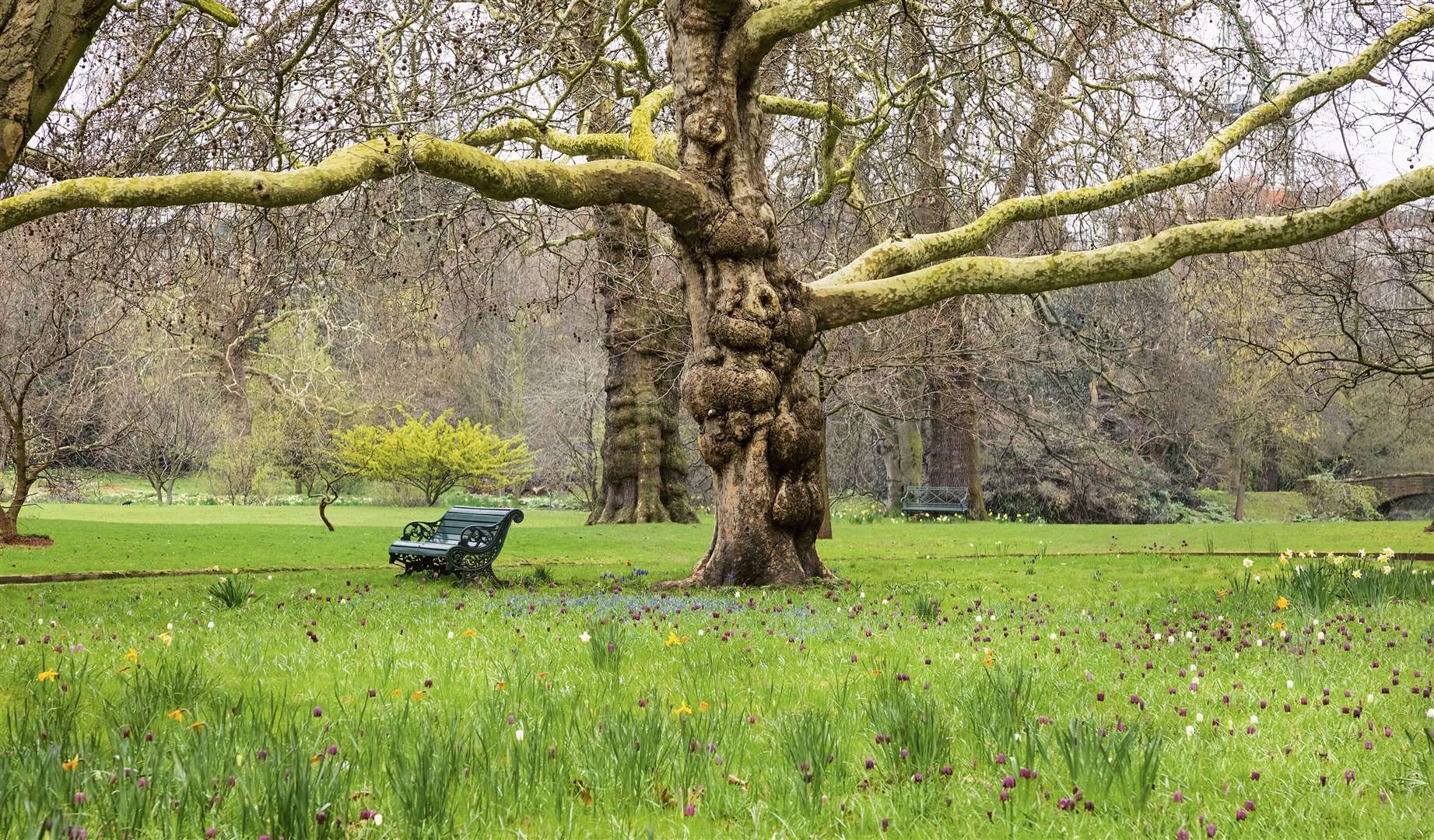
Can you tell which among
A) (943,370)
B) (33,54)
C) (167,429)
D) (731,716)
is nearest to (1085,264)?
(731,716)

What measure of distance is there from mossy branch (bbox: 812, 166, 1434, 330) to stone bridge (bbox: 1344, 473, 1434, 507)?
20.2 metres

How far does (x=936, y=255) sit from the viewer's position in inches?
458

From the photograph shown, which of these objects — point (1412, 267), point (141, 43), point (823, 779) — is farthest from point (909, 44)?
point (823, 779)

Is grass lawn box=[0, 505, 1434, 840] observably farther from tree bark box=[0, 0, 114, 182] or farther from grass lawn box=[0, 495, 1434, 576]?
grass lawn box=[0, 495, 1434, 576]

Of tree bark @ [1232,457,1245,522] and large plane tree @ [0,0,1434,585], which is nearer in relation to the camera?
large plane tree @ [0,0,1434,585]

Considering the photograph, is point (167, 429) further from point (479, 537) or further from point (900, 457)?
point (479, 537)

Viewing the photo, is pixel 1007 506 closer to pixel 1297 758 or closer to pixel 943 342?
pixel 943 342

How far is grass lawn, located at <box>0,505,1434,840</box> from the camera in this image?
9.50ft

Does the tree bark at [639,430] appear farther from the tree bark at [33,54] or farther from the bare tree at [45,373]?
the tree bark at [33,54]

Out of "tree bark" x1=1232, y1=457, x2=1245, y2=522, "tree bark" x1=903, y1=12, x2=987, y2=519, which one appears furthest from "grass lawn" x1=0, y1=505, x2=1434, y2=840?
"tree bark" x1=1232, y1=457, x2=1245, y2=522

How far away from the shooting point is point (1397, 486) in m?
28.6

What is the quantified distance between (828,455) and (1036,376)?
19.0ft

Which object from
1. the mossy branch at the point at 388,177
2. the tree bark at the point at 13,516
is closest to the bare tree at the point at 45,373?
the tree bark at the point at 13,516

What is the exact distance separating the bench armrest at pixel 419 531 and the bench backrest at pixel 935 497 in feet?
42.8
